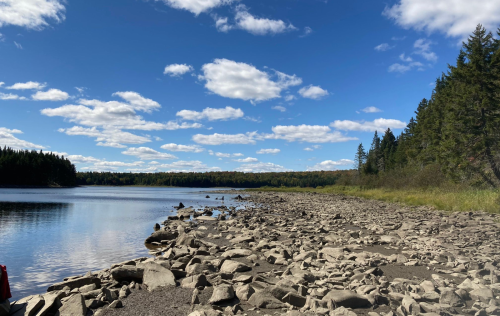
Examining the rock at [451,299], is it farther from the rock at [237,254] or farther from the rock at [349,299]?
the rock at [237,254]

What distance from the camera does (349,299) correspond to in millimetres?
6156

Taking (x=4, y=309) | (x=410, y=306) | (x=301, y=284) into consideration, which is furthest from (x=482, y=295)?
(x=4, y=309)

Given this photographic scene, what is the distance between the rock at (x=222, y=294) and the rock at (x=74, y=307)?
8.31 feet

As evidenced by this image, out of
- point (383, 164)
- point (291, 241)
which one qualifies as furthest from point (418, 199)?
point (383, 164)

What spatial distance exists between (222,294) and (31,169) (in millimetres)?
147184

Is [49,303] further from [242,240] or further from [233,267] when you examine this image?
[242,240]

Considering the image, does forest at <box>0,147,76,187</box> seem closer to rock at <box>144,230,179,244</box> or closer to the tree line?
rock at <box>144,230,179,244</box>

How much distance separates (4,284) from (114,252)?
25.7 ft

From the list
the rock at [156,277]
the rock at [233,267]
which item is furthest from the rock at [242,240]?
the rock at [156,277]

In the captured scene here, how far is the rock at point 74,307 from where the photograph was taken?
20.5ft

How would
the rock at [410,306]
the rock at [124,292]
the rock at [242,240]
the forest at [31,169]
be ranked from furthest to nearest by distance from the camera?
the forest at [31,169] → the rock at [242,240] → the rock at [124,292] → the rock at [410,306]

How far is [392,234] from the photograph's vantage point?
14.7 metres

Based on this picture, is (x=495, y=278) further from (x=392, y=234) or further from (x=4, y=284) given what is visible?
(x=4, y=284)

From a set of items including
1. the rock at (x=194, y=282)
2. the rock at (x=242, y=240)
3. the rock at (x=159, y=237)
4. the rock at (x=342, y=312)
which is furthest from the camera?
the rock at (x=159, y=237)
